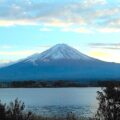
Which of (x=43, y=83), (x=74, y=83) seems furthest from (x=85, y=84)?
(x=43, y=83)

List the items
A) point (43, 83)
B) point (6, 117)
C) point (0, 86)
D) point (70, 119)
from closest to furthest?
1. point (6, 117)
2. point (70, 119)
3. point (0, 86)
4. point (43, 83)

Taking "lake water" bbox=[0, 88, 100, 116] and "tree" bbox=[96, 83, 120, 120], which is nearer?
"tree" bbox=[96, 83, 120, 120]

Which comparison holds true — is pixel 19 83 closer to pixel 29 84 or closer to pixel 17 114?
pixel 29 84

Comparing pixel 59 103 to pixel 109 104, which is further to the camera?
pixel 59 103

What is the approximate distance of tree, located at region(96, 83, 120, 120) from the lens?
1392cm

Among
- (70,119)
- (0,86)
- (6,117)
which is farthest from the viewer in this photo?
(0,86)

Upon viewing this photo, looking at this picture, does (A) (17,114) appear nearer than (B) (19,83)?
Yes

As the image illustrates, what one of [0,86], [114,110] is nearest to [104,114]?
[114,110]

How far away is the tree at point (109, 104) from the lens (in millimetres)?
13922

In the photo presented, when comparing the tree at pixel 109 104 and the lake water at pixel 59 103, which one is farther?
the lake water at pixel 59 103

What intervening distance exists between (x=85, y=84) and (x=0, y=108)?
165 metres

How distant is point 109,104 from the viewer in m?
13.9

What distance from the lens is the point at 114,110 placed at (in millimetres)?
13930

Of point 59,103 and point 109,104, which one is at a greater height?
point 109,104
